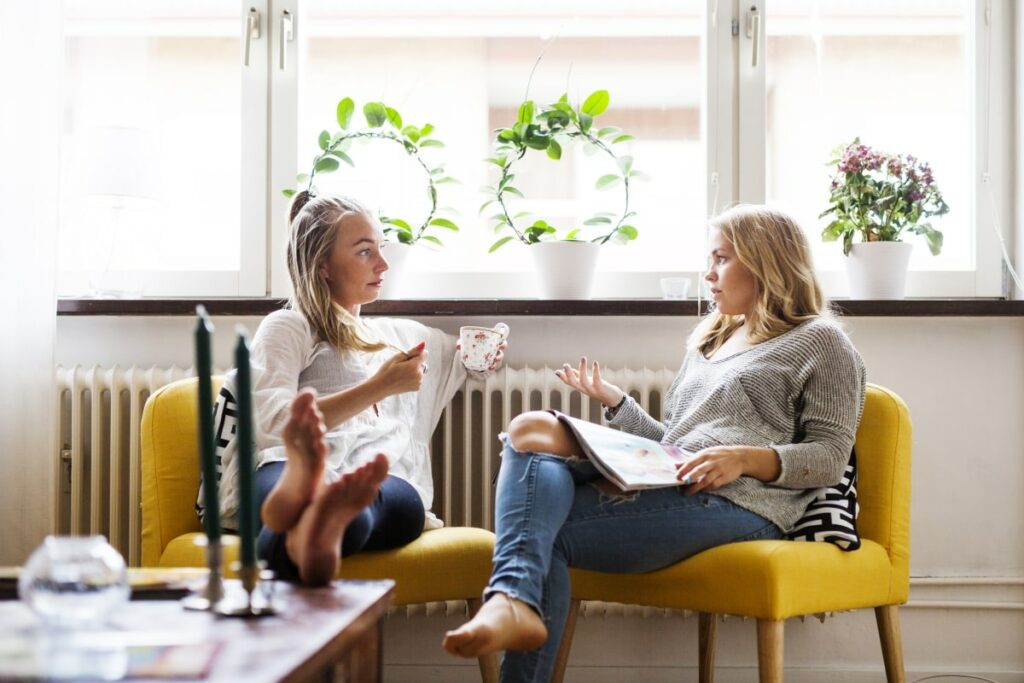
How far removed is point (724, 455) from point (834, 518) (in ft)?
0.70

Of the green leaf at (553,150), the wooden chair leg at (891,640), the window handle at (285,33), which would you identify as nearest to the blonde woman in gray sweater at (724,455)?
the wooden chair leg at (891,640)

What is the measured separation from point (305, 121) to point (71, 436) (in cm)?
91

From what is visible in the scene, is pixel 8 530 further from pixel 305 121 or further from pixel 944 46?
pixel 944 46

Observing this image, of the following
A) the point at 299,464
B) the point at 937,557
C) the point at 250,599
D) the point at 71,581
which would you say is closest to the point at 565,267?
the point at 937,557

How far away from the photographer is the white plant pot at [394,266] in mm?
2289

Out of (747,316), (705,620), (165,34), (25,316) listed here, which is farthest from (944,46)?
(25,316)

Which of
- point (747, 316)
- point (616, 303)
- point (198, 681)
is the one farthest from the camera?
point (616, 303)

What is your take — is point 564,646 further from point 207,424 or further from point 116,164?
point 116,164

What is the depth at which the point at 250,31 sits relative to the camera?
7.99 ft

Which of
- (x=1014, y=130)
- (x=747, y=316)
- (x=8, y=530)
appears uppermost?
(x=1014, y=130)

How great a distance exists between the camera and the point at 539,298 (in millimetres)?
2314

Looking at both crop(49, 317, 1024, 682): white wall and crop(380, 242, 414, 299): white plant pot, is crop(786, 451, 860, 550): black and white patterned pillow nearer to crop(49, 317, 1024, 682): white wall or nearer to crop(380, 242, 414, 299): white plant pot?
crop(49, 317, 1024, 682): white wall

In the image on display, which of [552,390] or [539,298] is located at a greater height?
[539,298]

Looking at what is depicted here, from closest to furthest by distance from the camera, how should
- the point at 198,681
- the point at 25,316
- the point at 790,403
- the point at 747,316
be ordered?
the point at 198,681
the point at 790,403
the point at 747,316
the point at 25,316
